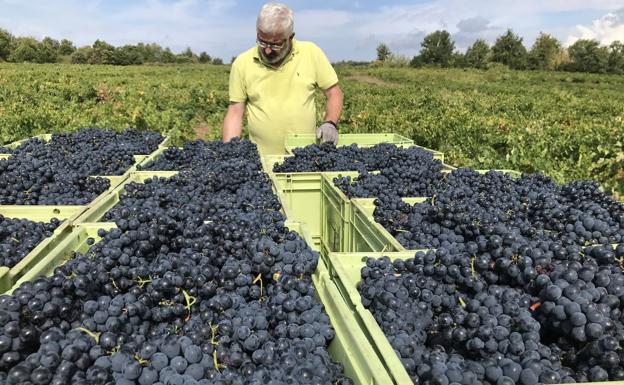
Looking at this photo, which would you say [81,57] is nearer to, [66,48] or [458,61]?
[66,48]

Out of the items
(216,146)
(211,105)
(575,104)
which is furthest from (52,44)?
(216,146)

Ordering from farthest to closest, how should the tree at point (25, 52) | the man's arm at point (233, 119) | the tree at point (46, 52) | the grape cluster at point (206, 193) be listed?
the tree at point (46, 52) < the tree at point (25, 52) < the man's arm at point (233, 119) < the grape cluster at point (206, 193)

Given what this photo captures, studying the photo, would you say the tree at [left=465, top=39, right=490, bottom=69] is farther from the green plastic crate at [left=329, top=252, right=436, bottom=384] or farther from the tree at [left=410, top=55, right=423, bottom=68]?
the green plastic crate at [left=329, top=252, right=436, bottom=384]

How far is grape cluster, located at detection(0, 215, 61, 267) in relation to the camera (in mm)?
2061

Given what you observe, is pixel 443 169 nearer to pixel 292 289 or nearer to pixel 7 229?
pixel 292 289

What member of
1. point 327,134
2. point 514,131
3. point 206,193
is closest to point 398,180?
point 327,134

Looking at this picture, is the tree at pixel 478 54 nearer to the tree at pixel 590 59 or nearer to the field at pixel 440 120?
the tree at pixel 590 59

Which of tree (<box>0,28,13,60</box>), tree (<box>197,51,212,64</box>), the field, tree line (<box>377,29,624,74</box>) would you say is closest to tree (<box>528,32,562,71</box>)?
tree line (<box>377,29,624,74</box>)

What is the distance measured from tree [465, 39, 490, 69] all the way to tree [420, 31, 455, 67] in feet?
8.85

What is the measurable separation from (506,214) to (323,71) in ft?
9.05

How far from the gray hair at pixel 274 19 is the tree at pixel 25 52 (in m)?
64.6

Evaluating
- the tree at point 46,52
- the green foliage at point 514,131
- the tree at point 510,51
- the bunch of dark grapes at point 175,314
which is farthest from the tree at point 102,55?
the bunch of dark grapes at point 175,314

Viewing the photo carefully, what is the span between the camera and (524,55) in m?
57.5

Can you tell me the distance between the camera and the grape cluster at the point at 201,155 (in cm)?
380
